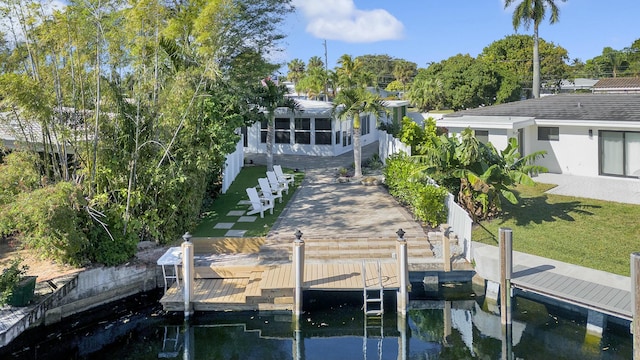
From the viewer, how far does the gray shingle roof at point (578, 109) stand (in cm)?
1764

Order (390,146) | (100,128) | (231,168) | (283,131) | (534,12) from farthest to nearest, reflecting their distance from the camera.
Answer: (534,12)
(283,131)
(390,146)
(231,168)
(100,128)

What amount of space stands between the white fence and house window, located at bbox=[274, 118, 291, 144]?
557 centimetres

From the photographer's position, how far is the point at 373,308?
409 inches

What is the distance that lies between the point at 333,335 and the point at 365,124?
2423 centimetres

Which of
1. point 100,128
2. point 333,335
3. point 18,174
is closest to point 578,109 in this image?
point 333,335

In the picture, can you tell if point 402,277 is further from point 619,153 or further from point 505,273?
point 619,153

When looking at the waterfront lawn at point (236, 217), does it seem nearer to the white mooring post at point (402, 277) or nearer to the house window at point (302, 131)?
the white mooring post at point (402, 277)

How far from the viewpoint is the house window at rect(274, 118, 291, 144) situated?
1086 inches

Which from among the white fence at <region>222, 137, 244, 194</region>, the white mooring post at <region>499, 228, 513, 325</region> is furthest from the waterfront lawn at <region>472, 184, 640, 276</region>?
the white fence at <region>222, 137, 244, 194</region>

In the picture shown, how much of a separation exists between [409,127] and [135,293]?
38.5ft

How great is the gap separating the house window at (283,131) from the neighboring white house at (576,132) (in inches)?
387

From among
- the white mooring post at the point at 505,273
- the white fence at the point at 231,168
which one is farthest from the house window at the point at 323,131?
the white mooring post at the point at 505,273

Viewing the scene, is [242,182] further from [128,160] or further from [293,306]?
[293,306]

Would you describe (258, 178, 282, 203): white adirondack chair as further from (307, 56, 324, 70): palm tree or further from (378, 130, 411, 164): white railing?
(307, 56, 324, 70): palm tree
